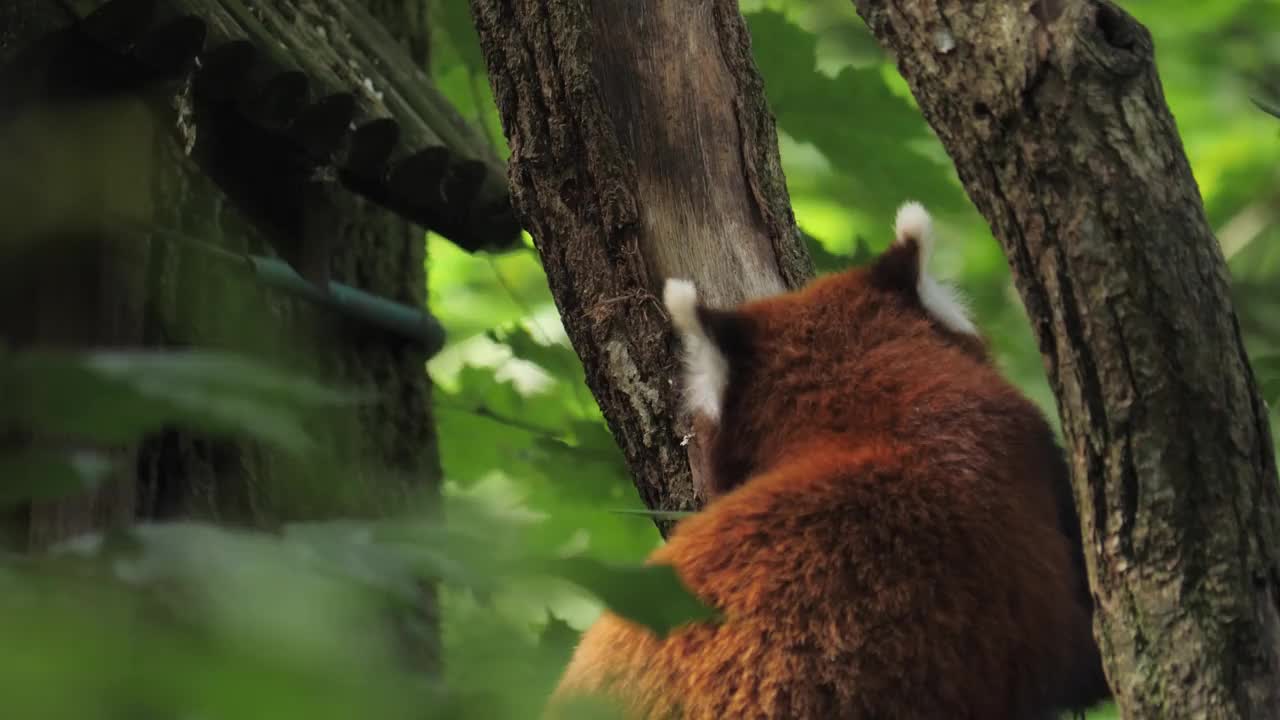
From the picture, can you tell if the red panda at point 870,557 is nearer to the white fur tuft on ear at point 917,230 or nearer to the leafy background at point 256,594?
the white fur tuft on ear at point 917,230

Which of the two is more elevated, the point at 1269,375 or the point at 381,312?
the point at 381,312

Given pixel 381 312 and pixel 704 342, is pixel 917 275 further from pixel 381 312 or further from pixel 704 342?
pixel 381 312

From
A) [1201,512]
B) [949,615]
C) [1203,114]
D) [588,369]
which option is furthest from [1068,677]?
[1203,114]

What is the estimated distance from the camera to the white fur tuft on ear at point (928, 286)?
2.18m

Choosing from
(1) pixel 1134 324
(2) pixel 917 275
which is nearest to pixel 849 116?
(2) pixel 917 275

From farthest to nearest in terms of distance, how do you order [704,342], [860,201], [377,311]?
[860,201]
[377,311]
[704,342]

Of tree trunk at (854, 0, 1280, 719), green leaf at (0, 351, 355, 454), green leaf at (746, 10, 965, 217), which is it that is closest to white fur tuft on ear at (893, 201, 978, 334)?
tree trunk at (854, 0, 1280, 719)

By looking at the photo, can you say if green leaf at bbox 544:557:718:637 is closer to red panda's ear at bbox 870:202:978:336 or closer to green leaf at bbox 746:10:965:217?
red panda's ear at bbox 870:202:978:336

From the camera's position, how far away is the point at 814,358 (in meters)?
2.06

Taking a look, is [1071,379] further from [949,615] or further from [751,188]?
[751,188]

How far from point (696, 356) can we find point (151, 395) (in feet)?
5.13

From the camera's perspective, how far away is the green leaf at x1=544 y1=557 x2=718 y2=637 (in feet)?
2.08

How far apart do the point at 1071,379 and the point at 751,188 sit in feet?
3.39

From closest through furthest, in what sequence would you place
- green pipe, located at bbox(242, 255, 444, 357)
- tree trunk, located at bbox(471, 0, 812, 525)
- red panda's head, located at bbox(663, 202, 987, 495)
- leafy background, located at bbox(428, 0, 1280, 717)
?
red panda's head, located at bbox(663, 202, 987, 495) → tree trunk, located at bbox(471, 0, 812, 525) → leafy background, located at bbox(428, 0, 1280, 717) → green pipe, located at bbox(242, 255, 444, 357)
